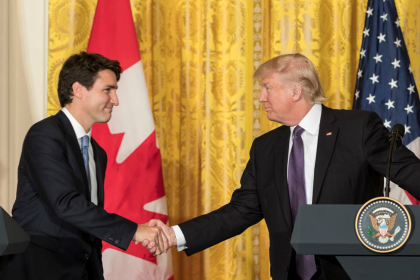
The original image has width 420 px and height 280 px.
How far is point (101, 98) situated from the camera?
3277mm

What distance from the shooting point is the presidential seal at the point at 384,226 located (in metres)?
1.75

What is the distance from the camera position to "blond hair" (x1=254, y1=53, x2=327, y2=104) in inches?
124

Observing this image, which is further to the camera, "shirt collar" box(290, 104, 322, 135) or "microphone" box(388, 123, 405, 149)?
"shirt collar" box(290, 104, 322, 135)

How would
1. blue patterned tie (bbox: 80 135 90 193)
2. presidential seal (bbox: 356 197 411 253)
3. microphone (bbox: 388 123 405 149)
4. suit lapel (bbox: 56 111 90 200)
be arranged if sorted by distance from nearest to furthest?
presidential seal (bbox: 356 197 411 253) → microphone (bbox: 388 123 405 149) → suit lapel (bbox: 56 111 90 200) → blue patterned tie (bbox: 80 135 90 193)

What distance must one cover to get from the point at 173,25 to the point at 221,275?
1987 mm

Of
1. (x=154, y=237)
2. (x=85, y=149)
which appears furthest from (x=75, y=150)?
(x=154, y=237)

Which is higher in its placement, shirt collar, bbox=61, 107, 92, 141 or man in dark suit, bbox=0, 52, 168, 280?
shirt collar, bbox=61, 107, 92, 141

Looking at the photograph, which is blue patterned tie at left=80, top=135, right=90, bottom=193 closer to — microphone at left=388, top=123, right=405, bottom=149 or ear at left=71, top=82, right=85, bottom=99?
ear at left=71, top=82, right=85, bottom=99

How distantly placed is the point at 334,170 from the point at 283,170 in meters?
0.25

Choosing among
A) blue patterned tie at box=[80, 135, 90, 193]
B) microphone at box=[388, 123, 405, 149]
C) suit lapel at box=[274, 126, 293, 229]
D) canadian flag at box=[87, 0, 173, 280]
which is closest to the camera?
microphone at box=[388, 123, 405, 149]

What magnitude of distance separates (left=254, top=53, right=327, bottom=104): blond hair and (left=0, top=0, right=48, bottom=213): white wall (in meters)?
2.14

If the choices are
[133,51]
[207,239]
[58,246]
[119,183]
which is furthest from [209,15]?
[58,246]

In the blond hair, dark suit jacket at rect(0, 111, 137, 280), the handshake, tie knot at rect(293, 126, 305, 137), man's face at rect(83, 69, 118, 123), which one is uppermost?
the blond hair

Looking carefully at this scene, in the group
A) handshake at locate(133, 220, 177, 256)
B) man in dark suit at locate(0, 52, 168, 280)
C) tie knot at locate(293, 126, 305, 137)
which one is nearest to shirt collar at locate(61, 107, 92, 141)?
man in dark suit at locate(0, 52, 168, 280)
